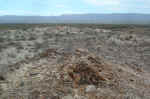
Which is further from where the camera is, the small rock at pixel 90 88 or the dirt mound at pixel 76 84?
the small rock at pixel 90 88

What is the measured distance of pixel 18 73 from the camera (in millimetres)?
8953

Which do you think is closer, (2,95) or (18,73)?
(2,95)

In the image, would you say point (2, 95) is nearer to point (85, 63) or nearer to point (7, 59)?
point (85, 63)

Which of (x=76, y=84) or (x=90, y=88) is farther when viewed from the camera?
(x=76, y=84)

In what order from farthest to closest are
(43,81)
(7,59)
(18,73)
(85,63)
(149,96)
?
(7,59) → (18,73) → (85,63) → (43,81) → (149,96)

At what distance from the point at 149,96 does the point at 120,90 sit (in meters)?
1.03

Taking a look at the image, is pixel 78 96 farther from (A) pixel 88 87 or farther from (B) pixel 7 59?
(B) pixel 7 59

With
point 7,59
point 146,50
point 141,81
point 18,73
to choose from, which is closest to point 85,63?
point 141,81

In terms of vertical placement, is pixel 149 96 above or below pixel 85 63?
below

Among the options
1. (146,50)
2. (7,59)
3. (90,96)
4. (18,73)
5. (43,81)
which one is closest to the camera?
(90,96)

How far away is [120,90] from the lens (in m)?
6.83

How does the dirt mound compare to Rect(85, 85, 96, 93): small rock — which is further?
Rect(85, 85, 96, 93): small rock

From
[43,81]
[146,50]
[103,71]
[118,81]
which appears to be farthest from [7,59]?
[146,50]

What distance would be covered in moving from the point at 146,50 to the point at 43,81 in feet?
43.8
